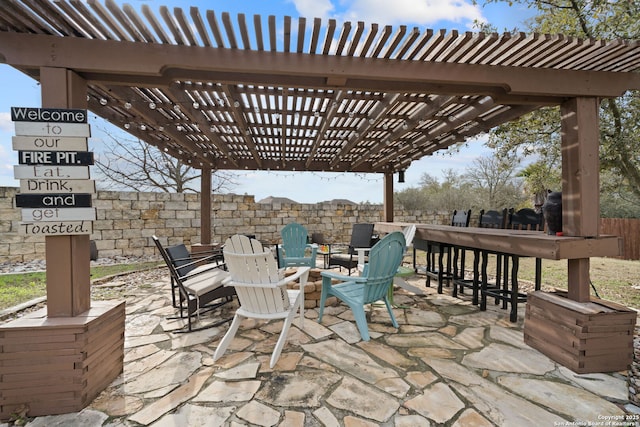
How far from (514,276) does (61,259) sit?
3727mm

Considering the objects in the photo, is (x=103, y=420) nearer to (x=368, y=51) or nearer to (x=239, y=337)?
(x=239, y=337)

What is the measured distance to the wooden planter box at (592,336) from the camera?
6.61ft

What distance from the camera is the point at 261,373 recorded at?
201cm

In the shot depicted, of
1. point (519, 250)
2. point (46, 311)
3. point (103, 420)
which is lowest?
point (103, 420)

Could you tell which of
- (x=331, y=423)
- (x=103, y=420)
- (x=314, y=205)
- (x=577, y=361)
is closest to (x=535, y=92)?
(x=577, y=361)

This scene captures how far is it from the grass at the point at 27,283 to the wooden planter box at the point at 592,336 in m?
5.31

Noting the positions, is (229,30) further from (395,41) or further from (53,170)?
(53,170)

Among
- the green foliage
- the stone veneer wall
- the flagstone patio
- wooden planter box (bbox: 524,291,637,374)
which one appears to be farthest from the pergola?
the green foliage

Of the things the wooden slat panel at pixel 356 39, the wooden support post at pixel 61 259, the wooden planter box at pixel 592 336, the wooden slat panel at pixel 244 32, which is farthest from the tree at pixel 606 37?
the wooden support post at pixel 61 259

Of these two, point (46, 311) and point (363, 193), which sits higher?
point (363, 193)

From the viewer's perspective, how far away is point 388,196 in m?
6.82

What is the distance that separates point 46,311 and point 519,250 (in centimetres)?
349

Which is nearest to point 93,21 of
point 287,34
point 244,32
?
point 244,32

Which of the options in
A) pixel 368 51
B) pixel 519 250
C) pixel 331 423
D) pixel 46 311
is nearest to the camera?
pixel 331 423
